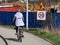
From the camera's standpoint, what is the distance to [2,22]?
32.2 meters

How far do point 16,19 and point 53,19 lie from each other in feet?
40.9

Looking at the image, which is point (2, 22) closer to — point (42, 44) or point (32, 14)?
point (32, 14)

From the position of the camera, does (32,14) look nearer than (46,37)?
No

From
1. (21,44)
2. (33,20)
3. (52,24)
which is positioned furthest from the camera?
(33,20)

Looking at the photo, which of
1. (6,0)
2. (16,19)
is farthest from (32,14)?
(6,0)

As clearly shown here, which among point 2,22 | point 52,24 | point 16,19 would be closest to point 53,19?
point 52,24

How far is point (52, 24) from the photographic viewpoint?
91.9ft

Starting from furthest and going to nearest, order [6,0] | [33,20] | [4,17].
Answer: [6,0], [4,17], [33,20]

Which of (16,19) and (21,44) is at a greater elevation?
(16,19)

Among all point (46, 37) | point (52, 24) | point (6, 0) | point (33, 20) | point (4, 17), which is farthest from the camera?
point (6, 0)

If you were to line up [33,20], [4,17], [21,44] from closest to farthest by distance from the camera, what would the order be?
[21,44] → [33,20] → [4,17]

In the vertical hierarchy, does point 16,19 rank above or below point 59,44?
above

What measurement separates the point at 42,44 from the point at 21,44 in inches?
41.9

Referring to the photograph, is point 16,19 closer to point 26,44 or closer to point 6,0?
point 26,44
